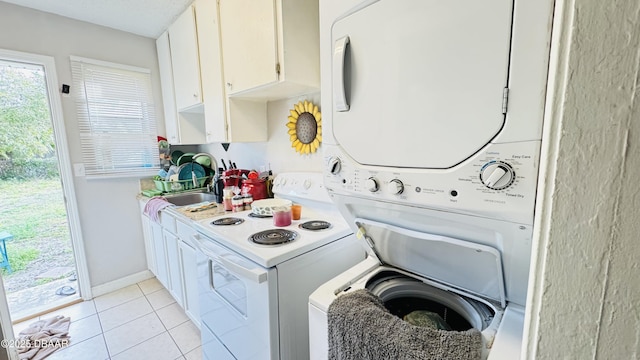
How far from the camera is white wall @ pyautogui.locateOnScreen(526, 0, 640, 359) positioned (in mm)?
244

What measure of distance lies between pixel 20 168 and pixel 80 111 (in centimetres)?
64

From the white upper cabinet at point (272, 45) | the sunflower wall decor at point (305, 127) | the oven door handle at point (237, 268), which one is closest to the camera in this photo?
the oven door handle at point (237, 268)

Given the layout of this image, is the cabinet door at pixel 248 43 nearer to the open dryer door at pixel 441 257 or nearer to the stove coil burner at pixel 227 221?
the stove coil burner at pixel 227 221

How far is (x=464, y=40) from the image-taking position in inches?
21.5

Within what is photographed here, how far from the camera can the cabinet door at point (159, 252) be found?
2.26 meters

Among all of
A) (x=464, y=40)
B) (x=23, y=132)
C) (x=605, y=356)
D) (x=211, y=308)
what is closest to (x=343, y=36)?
(x=464, y=40)

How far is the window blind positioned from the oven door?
5.71ft

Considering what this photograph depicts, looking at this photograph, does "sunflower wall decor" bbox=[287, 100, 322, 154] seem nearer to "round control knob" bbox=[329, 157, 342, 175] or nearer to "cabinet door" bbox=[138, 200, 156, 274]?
"round control knob" bbox=[329, 157, 342, 175]

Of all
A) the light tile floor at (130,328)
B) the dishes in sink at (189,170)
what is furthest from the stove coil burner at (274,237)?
the dishes in sink at (189,170)

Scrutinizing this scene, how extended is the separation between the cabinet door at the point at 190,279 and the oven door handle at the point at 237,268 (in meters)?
0.45

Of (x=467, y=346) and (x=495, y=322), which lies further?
(x=495, y=322)

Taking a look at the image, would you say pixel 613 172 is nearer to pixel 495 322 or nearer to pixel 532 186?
pixel 532 186

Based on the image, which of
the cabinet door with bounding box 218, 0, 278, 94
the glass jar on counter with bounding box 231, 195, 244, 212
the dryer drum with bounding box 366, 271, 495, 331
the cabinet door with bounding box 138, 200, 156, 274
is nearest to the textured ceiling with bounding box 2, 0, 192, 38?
the cabinet door with bounding box 218, 0, 278, 94

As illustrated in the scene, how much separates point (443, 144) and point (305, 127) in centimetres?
117
